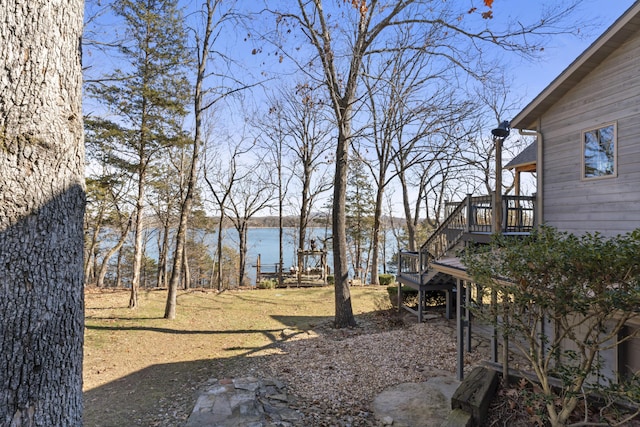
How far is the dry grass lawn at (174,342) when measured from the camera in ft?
15.8

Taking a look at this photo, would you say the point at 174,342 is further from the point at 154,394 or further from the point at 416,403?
the point at 416,403

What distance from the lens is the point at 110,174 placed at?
429 inches

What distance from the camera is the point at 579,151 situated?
19.0ft

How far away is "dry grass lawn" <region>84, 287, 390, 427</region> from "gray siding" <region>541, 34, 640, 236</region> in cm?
648

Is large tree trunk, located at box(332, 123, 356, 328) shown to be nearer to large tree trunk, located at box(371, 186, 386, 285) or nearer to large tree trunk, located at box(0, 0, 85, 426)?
large tree trunk, located at box(0, 0, 85, 426)

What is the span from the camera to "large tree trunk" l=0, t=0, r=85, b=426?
1571mm

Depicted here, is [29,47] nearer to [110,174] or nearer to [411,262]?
[411,262]

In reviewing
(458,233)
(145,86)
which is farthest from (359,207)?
(145,86)

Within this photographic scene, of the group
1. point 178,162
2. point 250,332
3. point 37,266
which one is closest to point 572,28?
point 37,266

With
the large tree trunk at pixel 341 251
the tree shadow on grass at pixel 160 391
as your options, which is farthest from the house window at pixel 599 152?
the tree shadow on grass at pixel 160 391

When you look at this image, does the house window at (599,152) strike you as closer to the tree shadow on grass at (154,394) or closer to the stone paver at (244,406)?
the stone paver at (244,406)

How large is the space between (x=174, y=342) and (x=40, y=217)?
270 inches

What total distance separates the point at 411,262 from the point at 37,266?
9.63m

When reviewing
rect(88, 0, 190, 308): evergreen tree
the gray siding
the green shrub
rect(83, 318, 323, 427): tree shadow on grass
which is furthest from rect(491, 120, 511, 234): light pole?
rect(88, 0, 190, 308): evergreen tree
